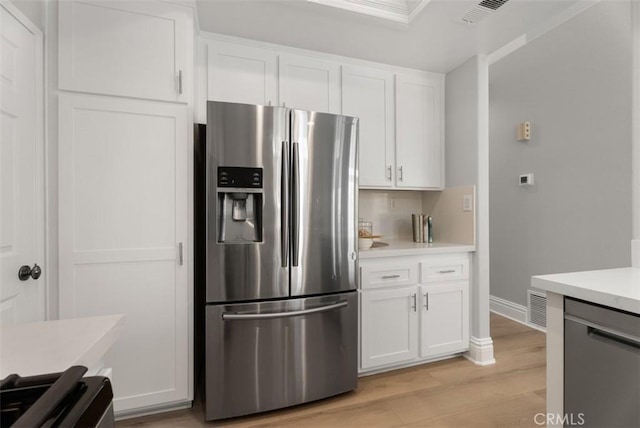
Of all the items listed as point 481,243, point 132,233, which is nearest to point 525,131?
point 481,243

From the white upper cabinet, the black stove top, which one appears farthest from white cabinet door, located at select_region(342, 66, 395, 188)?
the black stove top

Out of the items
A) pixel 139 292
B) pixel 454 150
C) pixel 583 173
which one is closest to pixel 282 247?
pixel 139 292

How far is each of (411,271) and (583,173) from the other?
5.90ft

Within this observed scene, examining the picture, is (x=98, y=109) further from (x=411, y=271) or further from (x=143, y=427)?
(x=411, y=271)

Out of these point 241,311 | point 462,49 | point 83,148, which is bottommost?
point 241,311

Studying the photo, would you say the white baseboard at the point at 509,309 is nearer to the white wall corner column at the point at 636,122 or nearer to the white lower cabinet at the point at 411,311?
the white lower cabinet at the point at 411,311

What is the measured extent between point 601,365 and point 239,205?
67.7 inches

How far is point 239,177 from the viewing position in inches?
68.8

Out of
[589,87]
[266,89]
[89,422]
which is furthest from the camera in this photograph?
[589,87]

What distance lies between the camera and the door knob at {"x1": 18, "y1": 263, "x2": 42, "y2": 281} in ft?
4.65

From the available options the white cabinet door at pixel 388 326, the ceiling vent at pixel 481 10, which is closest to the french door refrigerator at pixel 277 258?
the white cabinet door at pixel 388 326

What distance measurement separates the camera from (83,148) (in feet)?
5.37

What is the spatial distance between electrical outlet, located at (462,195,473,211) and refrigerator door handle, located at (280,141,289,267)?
1.57m

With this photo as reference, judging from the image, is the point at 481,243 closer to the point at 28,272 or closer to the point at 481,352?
the point at 481,352
